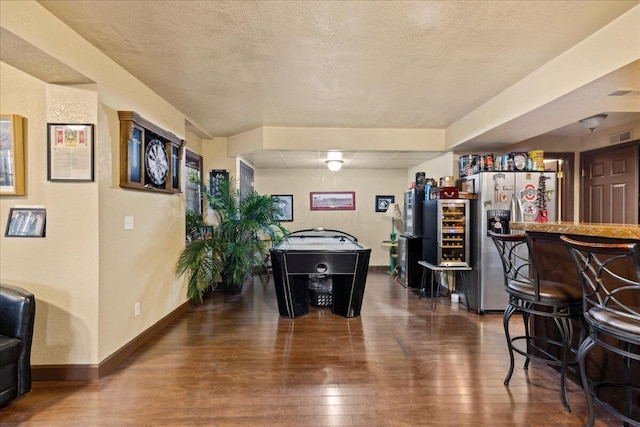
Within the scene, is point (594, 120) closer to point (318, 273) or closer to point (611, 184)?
point (611, 184)

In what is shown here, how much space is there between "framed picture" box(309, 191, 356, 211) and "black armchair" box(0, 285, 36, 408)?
17.0 ft

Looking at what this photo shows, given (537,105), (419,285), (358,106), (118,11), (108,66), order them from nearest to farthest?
(118,11)
(108,66)
(537,105)
(358,106)
(419,285)

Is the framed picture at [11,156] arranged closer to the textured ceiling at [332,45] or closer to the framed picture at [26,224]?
the framed picture at [26,224]

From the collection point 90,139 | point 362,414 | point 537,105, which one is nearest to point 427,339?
point 362,414

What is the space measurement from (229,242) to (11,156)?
2397 millimetres

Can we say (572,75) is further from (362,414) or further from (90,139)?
(90,139)

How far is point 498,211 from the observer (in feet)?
12.8

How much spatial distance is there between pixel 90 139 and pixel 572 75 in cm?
380

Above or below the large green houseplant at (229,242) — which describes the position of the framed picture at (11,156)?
above

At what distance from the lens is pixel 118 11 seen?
6.25 ft

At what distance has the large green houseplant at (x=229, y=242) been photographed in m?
4.05

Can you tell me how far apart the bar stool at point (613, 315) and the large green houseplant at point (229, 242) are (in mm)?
3407

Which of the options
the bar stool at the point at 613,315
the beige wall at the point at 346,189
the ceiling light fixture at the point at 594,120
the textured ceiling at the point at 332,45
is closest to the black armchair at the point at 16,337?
the textured ceiling at the point at 332,45

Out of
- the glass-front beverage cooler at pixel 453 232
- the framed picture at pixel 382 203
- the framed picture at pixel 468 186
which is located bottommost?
the glass-front beverage cooler at pixel 453 232
